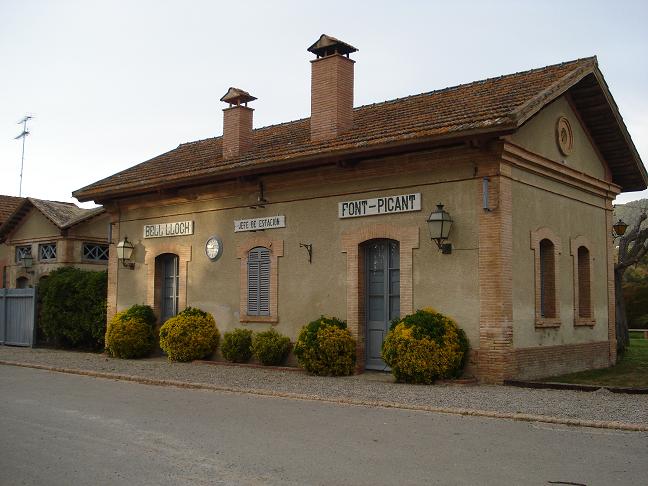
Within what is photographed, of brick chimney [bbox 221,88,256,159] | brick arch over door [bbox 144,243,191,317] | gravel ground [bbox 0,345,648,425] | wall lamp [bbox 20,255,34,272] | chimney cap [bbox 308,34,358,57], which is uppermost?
chimney cap [bbox 308,34,358,57]

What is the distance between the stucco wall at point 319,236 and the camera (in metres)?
12.7

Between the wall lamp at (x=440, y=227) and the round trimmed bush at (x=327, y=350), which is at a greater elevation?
the wall lamp at (x=440, y=227)

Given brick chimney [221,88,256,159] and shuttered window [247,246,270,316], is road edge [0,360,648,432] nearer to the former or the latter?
shuttered window [247,246,270,316]

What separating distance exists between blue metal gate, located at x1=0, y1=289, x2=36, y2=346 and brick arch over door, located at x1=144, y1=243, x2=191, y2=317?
21.3ft

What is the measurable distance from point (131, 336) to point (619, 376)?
10.8 m

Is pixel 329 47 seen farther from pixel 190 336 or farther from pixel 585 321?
pixel 585 321

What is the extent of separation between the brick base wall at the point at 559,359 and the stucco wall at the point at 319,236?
3.44 ft

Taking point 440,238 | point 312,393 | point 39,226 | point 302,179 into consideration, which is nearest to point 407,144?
point 440,238

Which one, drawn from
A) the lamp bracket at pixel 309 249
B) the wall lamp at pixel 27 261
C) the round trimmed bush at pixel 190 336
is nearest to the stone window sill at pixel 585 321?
the lamp bracket at pixel 309 249

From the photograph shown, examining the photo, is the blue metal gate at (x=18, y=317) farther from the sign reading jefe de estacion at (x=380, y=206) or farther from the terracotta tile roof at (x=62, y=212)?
the sign reading jefe de estacion at (x=380, y=206)

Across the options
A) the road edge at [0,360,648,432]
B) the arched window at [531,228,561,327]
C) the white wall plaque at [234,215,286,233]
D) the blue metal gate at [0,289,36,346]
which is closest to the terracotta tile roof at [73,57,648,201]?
the white wall plaque at [234,215,286,233]

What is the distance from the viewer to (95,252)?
2791 centimetres

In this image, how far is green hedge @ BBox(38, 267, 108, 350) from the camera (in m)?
20.7

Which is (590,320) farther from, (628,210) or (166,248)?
(628,210)
